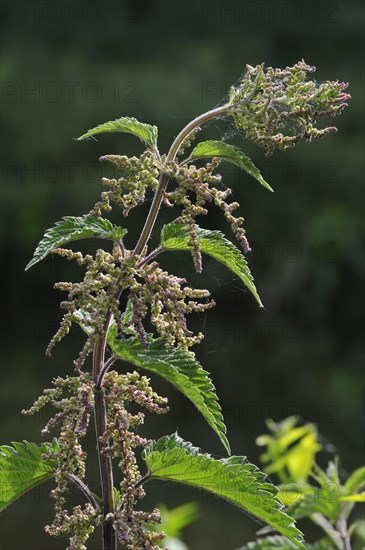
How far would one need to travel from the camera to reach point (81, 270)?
51.4ft

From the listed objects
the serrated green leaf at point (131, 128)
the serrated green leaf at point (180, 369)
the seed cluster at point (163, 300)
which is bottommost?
the serrated green leaf at point (180, 369)

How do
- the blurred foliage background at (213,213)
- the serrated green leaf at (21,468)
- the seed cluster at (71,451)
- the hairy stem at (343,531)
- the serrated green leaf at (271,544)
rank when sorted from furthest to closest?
the blurred foliage background at (213,213), the hairy stem at (343,531), the serrated green leaf at (271,544), the serrated green leaf at (21,468), the seed cluster at (71,451)

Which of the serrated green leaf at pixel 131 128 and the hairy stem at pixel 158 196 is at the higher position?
the serrated green leaf at pixel 131 128

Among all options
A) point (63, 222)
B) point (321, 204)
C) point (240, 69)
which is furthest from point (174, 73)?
point (63, 222)

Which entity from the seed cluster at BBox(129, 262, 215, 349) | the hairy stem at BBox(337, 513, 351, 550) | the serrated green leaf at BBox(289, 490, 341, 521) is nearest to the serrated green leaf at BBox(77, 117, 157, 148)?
the seed cluster at BBox(129, 262, 215, 349)

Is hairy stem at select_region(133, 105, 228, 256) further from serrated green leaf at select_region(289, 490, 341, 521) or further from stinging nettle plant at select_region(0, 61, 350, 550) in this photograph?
serrated green leaf at select_region(289, 490, 341, 521)

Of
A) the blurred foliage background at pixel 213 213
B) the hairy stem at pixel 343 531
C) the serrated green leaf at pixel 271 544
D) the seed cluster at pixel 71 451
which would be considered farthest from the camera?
the blurred foliage background at pixel 213 213

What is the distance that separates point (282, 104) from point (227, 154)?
0.14 metres

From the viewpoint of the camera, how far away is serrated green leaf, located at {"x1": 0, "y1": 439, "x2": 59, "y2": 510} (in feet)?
5.29

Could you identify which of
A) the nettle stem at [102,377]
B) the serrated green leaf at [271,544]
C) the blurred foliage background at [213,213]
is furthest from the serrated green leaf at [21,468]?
the blurred foliage background at [213,213]

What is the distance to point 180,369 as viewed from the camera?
61.0 inches

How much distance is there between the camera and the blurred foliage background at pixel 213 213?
35.0 feet

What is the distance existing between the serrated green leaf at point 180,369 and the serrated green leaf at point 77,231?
0.65 feet

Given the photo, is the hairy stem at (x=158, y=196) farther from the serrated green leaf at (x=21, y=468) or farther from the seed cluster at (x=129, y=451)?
the serrated green leaf at (x=21, y=468)
